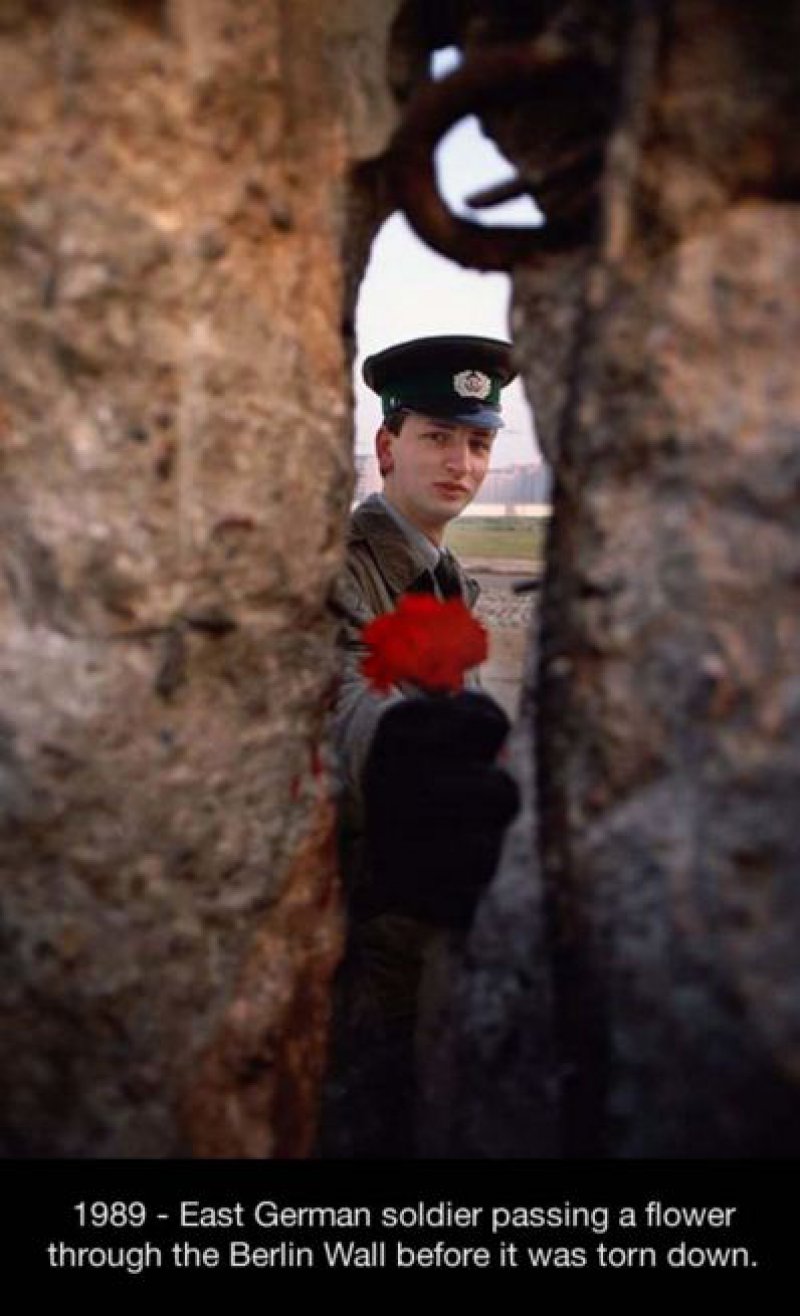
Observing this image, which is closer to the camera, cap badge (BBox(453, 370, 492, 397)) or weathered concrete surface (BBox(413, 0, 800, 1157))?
weathered concrete surface (BBox(413, 0, 800, 1157))

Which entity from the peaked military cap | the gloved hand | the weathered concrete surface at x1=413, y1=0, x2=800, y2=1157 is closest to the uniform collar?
the peaked military cap

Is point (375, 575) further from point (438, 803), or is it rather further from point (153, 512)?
point (153, 512)

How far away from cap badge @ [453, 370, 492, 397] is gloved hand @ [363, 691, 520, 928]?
56.2 inches

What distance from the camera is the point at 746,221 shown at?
43.9 inches

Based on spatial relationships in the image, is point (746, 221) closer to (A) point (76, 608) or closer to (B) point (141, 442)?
(B) point (141, 442)

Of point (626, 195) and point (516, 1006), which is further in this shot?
point (516, 1006)

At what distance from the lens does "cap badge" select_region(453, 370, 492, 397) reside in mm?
2730

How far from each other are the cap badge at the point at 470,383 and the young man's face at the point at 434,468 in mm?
92

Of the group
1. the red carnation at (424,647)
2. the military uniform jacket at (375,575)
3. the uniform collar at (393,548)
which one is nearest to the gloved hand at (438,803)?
the red carnation at (424,647)

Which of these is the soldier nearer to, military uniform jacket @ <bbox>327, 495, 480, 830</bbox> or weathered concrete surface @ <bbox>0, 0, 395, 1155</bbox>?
military uniform jacket @ <bbox>327, 495, 480, 830</bbox>

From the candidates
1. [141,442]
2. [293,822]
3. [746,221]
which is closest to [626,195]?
[746,221]

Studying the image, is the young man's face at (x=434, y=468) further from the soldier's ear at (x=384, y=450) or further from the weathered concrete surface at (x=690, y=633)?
the weathered concrete surface at (x=690, y=633)

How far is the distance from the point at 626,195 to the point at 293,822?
96 centimetres

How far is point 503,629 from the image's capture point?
256 inches
